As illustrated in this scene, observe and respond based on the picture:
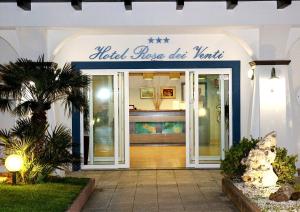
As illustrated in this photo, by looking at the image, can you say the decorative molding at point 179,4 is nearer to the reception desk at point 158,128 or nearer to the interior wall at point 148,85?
the reception desk at point 158,128

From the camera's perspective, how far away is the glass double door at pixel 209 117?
12.8 meters

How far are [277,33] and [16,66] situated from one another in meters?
5.60

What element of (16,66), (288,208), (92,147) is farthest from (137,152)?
(288,208)

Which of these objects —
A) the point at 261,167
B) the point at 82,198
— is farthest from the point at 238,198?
the point at 82,198

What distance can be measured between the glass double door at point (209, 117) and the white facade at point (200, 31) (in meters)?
0.70

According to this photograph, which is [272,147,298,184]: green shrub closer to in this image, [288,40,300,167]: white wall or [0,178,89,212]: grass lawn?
[288,40,300,167]: white wall

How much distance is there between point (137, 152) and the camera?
16.4 m

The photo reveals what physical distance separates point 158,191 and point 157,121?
8.35 metres

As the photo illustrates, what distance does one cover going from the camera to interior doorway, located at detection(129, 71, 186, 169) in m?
14.8

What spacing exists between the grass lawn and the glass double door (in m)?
4.16

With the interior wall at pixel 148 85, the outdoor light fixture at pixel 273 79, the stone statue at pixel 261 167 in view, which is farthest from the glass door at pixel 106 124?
the interior wall at pixel 148 85

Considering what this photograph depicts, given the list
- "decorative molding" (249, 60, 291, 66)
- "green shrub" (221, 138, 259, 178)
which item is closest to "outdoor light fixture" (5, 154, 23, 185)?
"green shrub" (221, 138, 259, 178)

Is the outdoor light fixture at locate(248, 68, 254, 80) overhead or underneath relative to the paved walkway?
overhead

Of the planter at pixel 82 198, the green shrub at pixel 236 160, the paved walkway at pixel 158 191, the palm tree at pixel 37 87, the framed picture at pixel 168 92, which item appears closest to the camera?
the planter at pixel 82 198
